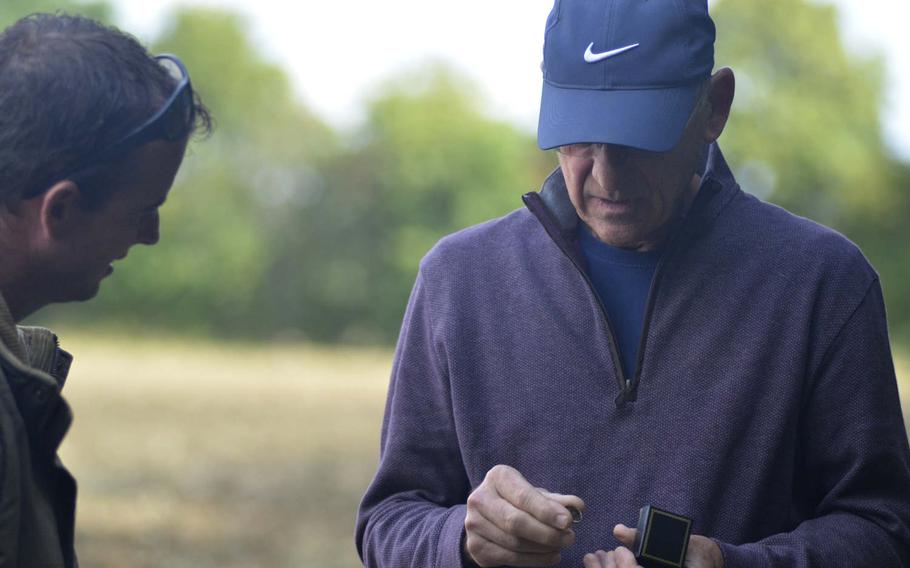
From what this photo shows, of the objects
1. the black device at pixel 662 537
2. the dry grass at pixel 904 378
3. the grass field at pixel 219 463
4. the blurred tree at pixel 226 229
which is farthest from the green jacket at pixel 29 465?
the blurred tree at pixel 226 229

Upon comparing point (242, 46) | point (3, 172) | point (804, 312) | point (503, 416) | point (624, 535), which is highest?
point (242, 46)

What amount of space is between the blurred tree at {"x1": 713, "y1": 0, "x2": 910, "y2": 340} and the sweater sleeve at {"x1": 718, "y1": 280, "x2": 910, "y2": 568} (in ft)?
132

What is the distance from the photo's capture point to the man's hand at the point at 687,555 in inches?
98.0

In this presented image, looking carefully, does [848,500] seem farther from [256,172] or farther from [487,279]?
[256,172]

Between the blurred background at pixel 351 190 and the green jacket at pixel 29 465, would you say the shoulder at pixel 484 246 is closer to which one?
the green jacket at pixel 29 465

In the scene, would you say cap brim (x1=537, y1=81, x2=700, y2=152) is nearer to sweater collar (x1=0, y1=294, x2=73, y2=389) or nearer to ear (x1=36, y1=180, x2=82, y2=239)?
ear (x1=36, y1=180, x2=82, y2=239)

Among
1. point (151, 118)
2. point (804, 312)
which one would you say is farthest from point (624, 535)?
point (151, 118)

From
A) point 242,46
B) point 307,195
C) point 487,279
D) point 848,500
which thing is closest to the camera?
point 848,500

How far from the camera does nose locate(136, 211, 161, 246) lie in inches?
103

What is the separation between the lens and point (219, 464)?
14.0m

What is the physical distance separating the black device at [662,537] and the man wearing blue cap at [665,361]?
0.11m

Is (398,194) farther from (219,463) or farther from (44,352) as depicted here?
(44,352)

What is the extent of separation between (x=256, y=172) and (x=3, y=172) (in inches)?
1611

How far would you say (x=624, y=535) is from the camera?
249 cm
